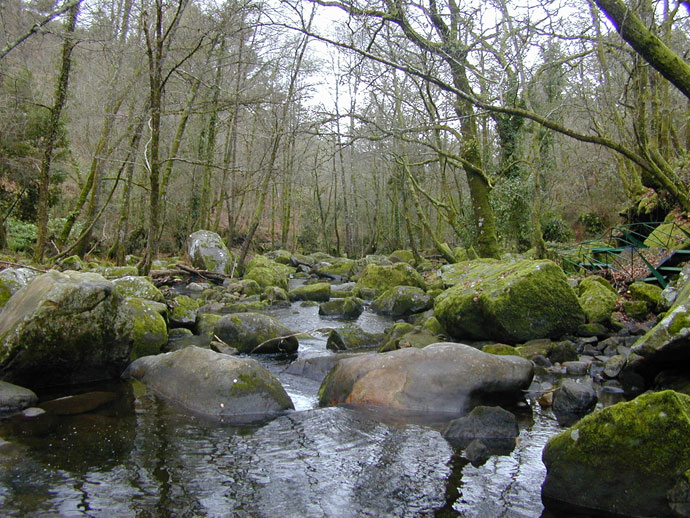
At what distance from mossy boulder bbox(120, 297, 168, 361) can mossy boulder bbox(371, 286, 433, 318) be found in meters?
5.85

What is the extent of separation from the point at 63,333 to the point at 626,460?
202 inches

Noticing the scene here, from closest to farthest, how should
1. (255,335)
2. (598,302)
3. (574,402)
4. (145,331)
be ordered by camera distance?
(574,402) → (145,331) → (598,302) → (255,335)

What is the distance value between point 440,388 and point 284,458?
182 centimetres

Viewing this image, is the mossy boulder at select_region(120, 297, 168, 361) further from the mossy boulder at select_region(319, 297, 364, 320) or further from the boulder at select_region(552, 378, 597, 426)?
the boulder at select_region(552, 378, 597, 426)

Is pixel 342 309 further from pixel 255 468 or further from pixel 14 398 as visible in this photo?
pixel 255 468

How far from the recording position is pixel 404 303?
1203 cm

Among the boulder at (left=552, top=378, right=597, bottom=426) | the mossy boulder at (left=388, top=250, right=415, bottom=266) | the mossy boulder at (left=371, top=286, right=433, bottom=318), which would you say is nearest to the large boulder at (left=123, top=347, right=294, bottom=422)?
the boulder at (left=552, top=378, right=597, bottom=426)

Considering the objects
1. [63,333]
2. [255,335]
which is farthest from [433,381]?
[63,333]

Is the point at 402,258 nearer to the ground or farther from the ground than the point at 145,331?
farther from the ground

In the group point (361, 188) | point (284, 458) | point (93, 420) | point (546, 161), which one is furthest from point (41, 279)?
point (361, 188)

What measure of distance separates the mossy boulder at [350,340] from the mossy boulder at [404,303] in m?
3.54

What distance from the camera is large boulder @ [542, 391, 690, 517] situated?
9.52ft

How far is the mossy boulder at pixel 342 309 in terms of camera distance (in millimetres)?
11570

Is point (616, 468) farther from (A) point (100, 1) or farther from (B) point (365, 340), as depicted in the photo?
(A) point (100, 1)
